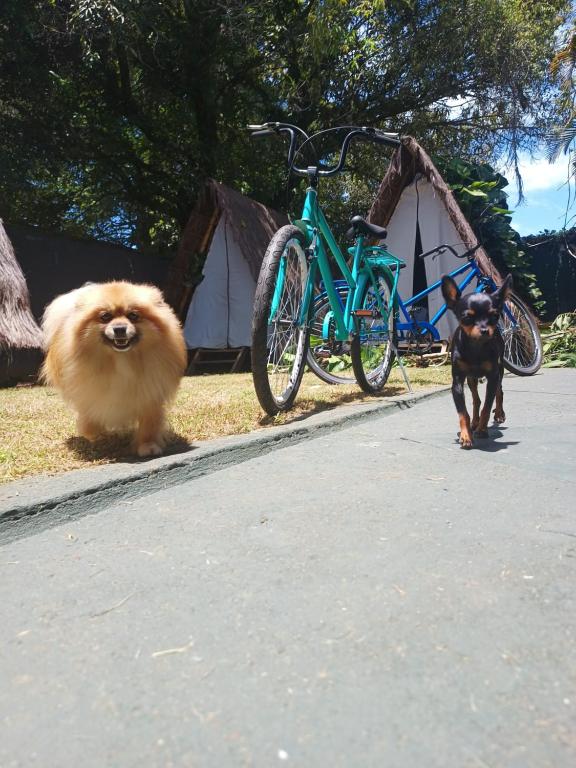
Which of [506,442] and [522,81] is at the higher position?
[522,81]

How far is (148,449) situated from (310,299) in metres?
1.75

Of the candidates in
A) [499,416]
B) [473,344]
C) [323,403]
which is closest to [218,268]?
[323,403]

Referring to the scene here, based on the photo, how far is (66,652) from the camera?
1526mm

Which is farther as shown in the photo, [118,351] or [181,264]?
[181,264]

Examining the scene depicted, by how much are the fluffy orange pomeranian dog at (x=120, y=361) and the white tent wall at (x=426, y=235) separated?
7.78 m

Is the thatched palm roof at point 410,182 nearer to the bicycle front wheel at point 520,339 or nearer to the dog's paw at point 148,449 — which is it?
the bicycle front wheel at point 520,339

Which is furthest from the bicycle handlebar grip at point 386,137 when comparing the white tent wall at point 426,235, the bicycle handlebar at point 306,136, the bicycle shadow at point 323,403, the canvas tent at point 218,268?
the canvas tent at point 218,268

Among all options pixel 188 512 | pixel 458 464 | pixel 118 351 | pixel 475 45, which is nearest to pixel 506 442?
pixel 458 464

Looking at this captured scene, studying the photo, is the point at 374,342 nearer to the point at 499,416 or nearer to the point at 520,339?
the point at 499,416

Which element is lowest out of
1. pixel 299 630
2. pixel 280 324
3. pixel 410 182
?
pixel 299 630

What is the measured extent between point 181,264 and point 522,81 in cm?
847

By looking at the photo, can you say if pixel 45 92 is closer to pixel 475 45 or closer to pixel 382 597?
pixel 475 45

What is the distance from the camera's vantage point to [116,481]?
2.76 meters

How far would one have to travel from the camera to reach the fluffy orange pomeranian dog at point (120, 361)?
3451mm
